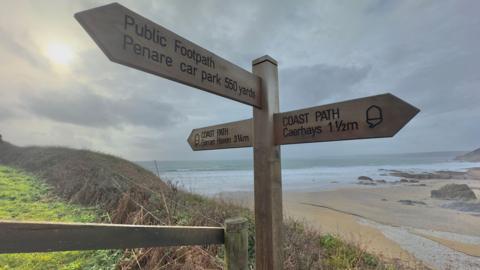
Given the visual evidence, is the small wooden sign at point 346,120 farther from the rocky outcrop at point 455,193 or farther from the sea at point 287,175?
the rocky outcrop at point 455,193

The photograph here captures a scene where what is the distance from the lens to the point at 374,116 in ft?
4.89

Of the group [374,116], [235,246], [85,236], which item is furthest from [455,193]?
[85,236]

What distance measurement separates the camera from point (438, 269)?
4.37 m

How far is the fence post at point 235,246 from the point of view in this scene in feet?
5.00

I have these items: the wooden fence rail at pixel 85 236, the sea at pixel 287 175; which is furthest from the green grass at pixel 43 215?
the wooden fence rail at pixel 85 236

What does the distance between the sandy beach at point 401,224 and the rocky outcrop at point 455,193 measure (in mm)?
576

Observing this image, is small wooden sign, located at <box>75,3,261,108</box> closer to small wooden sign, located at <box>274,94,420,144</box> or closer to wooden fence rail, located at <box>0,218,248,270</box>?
small wooden sign, located at <box>274,94,420,144</box>

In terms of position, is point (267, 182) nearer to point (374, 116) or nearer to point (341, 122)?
point (341, 122)

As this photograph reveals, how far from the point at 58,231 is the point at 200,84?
3.46 feet

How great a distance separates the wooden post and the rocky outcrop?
48.0ft

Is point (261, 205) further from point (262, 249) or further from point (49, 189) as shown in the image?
point (49, 189)

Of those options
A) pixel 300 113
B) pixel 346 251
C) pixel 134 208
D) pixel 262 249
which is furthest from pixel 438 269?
pixel 134 208

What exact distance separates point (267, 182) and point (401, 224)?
331 inches

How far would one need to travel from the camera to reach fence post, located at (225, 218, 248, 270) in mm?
1524
